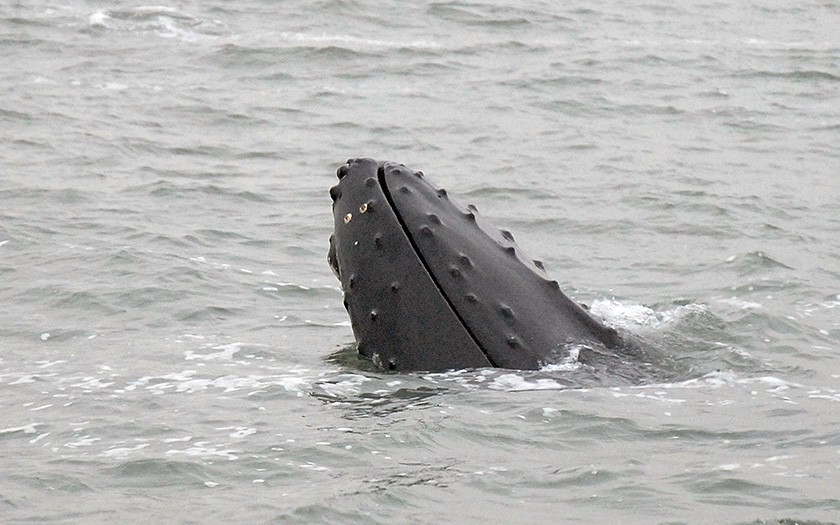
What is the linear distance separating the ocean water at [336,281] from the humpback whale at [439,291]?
201 mm

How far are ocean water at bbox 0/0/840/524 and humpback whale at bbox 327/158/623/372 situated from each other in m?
0.20

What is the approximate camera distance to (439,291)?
242 inches

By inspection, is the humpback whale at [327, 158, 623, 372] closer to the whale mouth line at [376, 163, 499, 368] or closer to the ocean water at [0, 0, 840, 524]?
the whale mouth line at [376, 163, 499, 368]

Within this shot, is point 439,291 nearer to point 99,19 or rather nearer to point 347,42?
point 347,42

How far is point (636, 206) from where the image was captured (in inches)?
510

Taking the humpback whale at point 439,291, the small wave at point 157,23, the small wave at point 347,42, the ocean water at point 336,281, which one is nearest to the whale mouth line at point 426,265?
the humpback whale at point 439,291

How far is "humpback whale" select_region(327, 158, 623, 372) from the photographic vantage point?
6145 mm

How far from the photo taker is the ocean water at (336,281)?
19.7 ft

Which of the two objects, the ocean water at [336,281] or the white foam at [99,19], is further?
the white foam at [99,19]

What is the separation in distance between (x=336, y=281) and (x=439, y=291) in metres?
4.21

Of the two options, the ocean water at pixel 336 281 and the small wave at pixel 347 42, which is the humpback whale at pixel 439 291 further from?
the small wave at pixel 347 42

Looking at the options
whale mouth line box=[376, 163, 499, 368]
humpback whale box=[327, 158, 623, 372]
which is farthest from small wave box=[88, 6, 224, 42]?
humpback whale box=[327, 158, 623, 372]

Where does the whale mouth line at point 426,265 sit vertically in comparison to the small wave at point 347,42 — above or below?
above

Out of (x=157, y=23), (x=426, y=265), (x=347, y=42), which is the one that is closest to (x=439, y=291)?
(x=426, y=265)
